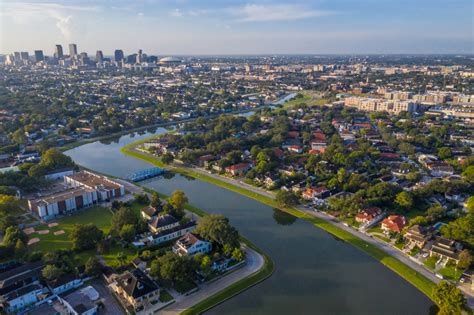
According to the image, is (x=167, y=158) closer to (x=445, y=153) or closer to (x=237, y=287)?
(x=237, y=287)

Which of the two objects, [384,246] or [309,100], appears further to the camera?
[309,100]

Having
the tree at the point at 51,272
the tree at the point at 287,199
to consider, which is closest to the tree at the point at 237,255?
the tree at the point at 287,199

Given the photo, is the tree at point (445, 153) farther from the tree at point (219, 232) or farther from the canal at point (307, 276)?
the tree at point (219, 232)

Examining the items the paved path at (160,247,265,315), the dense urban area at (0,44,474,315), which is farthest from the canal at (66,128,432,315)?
the paved path at (160,247,265,315)

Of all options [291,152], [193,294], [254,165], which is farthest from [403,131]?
[193,294]

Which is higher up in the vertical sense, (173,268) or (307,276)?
(173,268)

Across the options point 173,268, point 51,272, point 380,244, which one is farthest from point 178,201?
point 380,244
